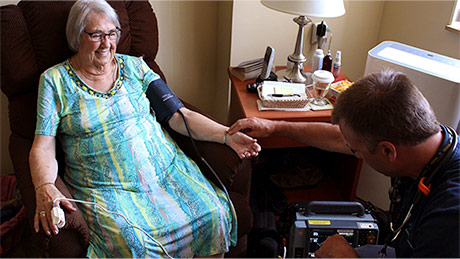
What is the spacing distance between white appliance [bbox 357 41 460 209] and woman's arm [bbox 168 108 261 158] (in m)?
0.65

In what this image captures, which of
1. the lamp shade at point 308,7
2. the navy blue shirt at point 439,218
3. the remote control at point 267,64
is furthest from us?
the remote control at point 267,64

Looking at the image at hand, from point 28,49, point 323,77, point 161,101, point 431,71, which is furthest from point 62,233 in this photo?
point 431,71

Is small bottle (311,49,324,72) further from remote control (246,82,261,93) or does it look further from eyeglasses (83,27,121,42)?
eyeglasses (83,27,121,42)

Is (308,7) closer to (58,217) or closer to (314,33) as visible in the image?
(314,33)

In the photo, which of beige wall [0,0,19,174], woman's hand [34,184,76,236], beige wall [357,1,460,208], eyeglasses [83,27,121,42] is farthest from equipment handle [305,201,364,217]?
beige wall [0,0,19,174]

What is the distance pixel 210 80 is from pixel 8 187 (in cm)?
124

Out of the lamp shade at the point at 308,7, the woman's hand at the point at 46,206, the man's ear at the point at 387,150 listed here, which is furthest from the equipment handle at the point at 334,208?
the woman's hand at the point at 46,206

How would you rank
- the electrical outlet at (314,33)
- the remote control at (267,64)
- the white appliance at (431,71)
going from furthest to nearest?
the electrical outlet at (314,33) < the remote control at (267,64) < the white appliance at (431,71)

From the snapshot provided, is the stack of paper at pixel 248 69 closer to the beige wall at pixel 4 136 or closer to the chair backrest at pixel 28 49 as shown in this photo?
the chair backrest at pixel 28 49

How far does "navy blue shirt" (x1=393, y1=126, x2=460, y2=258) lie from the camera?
102cm

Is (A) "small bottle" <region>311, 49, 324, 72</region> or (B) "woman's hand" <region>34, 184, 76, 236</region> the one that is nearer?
(B) "woman's hand" <region>34, 184, 76, 236</region>

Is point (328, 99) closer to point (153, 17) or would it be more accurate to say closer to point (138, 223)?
point (153, 17)

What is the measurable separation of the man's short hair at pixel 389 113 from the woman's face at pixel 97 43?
1005mm

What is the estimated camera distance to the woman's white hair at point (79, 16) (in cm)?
170
